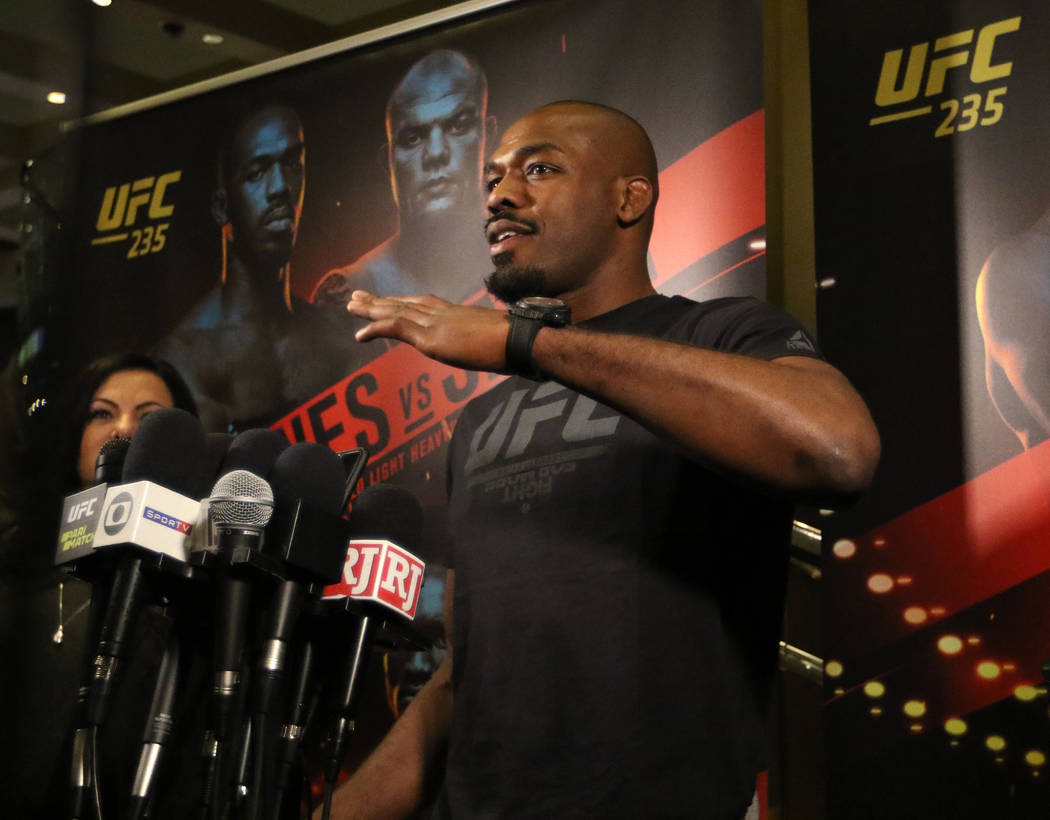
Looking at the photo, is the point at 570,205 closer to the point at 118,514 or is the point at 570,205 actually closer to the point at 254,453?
the point at 254,453

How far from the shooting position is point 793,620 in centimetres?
216

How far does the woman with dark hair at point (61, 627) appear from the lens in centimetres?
129

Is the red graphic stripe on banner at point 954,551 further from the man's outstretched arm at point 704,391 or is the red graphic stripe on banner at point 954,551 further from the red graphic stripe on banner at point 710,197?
the man's outstretched arm at point 704,391

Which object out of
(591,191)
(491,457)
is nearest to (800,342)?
(491,457)

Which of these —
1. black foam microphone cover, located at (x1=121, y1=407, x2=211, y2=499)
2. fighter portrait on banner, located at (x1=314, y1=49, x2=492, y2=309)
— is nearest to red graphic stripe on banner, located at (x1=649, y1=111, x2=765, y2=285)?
fighter portrait on banner, located at (x1=314, y1=49, x2=492, y2=309)

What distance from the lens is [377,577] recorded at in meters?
1.40

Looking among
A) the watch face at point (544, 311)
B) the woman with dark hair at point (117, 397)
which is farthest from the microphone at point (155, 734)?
the woman with dark hair at point (117, 397)

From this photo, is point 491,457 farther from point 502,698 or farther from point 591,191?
point 591,191

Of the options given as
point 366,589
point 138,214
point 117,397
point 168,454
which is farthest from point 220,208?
point 366,589

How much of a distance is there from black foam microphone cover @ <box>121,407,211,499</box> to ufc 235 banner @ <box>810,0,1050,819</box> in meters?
1.26

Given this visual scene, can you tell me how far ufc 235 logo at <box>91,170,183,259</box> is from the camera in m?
3.12

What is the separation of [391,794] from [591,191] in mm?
1052

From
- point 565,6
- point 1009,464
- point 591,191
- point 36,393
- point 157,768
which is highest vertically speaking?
point 565,6

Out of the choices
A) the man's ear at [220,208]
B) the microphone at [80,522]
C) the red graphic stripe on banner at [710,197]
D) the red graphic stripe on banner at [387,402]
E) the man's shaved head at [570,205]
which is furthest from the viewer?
the man's ear at [220,208]
